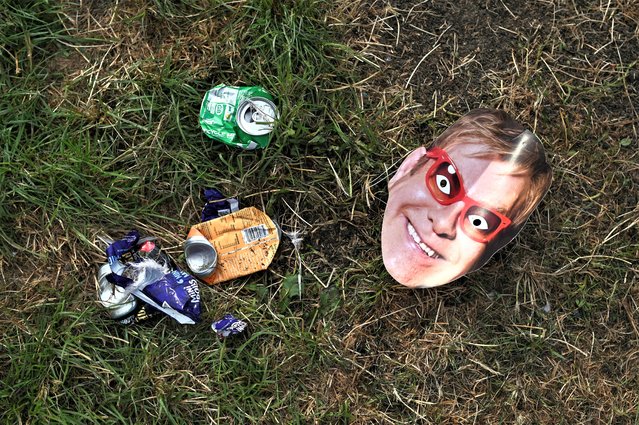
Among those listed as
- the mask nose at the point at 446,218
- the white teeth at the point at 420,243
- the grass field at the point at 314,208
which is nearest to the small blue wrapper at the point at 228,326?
the grass field at the point at 314,208

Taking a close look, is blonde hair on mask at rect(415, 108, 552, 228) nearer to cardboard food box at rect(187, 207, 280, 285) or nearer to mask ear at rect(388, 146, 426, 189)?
mask ear at rect(388, 146, 426, 189)

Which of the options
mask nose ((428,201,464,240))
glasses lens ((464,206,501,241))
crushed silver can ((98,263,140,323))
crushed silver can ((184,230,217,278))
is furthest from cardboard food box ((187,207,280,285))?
glasses lens ((464,206,501,241))

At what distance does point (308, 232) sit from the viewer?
2688 millimetres

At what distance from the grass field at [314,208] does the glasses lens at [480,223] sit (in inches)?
14.0

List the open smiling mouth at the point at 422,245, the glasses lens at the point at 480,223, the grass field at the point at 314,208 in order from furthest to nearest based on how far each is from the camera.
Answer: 1. the grass field at the point at 314,208
2. the open smiling mouth at the point at 422,245
3. the glasses lens at the point at 480,223

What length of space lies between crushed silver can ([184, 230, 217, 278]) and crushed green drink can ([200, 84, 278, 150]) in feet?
1.39

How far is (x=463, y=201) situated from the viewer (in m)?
2.39

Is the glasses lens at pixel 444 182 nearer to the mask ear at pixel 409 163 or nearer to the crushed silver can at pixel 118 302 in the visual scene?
the mask ear at pixel 409 163

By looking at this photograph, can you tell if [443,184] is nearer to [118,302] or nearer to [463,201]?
[463,201]

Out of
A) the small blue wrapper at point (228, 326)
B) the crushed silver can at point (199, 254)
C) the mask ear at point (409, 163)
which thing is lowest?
the small blue wrapper at point (228, 326)

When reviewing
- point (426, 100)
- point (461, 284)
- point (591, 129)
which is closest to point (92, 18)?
point (426, 100)

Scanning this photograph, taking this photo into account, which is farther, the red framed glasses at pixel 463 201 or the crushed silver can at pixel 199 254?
the crushed silver can at pixel 199 254

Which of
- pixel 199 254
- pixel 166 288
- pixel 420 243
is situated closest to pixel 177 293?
pixel 166 288

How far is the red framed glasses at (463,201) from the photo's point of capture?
2.39 m
